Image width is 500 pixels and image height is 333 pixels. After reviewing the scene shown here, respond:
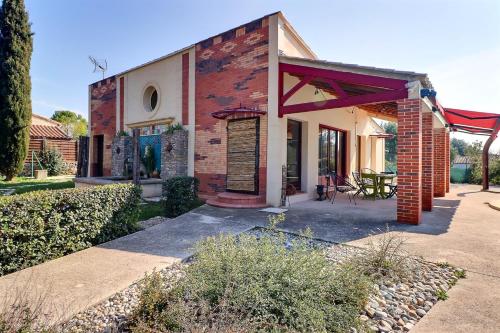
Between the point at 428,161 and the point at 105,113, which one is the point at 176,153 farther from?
the point at 428,161

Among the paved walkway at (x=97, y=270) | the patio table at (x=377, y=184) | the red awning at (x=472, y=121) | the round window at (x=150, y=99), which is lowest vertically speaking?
the paved walkway at (x=97, y=270)

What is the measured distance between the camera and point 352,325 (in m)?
2.36

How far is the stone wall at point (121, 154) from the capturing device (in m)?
12.9

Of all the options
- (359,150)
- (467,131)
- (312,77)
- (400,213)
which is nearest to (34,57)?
(312,77)

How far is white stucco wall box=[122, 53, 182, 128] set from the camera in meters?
11.1

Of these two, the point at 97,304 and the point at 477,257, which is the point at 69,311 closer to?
the point at 97,304

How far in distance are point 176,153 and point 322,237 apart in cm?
706

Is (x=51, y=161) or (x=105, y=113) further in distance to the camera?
(x=51, y=161)

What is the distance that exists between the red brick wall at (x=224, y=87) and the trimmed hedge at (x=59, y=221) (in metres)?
4.18

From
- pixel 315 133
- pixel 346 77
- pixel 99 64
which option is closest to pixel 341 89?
pixel 346 77

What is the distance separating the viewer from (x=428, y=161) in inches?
294

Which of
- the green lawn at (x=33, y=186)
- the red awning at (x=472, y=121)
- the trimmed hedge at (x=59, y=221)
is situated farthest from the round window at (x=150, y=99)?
the red awning at (x=472, y=121)

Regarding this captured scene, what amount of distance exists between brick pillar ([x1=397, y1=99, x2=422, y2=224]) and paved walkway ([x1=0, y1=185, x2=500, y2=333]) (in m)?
0.40

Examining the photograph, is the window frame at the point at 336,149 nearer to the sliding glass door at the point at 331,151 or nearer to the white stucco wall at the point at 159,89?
the sliding glass door at the point at 331,151
